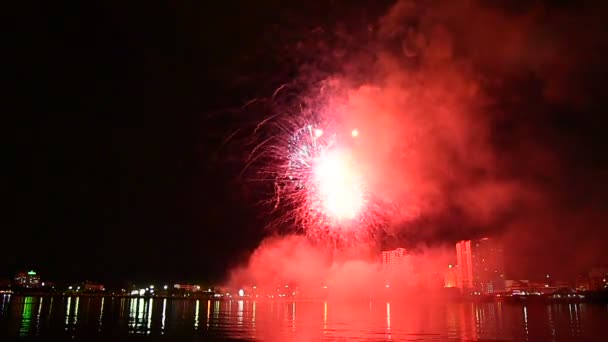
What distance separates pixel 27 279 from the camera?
180 meters

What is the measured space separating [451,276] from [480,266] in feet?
27.6

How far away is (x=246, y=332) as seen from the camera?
80.1ft

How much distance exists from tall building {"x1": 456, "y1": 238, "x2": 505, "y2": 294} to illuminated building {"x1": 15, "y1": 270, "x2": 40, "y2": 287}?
146638 millimetres

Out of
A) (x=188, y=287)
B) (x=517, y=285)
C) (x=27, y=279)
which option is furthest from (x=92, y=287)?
(x=517, y=285)

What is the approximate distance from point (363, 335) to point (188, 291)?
148 metres

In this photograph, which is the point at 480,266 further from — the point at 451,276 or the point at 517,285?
the point at 517,285

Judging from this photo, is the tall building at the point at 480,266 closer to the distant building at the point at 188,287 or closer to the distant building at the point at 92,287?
the distant building at the point at 188,287

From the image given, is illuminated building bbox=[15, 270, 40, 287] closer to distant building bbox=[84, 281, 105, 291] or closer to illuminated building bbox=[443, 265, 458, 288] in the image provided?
distant building bbox=[84, 281, 105, 291]

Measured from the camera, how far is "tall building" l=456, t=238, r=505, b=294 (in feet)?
433

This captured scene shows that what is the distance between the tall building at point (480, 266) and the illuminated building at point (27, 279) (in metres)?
147

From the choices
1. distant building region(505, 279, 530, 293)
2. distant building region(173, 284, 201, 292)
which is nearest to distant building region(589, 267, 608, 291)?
distant building region(505, 279, 530, 293)

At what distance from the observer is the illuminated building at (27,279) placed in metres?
176

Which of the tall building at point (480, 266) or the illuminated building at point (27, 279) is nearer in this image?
the tall building at point (480, 266)

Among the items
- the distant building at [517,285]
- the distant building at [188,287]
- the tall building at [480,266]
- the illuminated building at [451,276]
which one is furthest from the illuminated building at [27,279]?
the distant building at [517,285]
